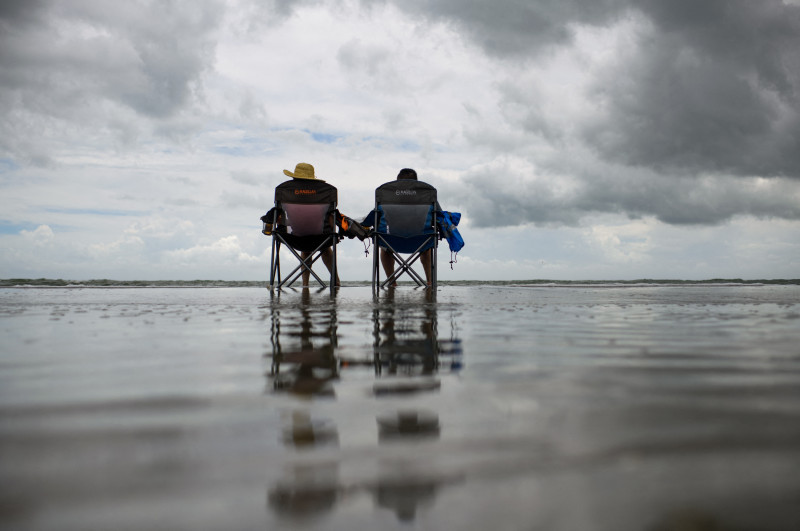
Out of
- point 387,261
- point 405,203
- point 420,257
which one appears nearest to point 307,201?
point 405,203

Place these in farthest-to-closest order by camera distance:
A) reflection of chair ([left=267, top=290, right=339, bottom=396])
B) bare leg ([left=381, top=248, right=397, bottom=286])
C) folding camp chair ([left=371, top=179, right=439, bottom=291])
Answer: bare leg ([left=381, top=248, right=397, bottom=286]), folding camp chair ([left=371, top=179, right=439, bottom=291]), reflection of chair ([left=267, top=290, right=339, bottom=396])

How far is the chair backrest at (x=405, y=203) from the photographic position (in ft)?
24.7

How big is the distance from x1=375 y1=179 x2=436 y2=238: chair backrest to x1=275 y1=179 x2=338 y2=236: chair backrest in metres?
0.79

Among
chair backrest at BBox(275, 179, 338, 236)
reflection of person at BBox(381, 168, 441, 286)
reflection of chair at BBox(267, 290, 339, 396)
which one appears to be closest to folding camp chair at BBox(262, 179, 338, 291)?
chair backrest at BBox(275, 179, 338, 236)

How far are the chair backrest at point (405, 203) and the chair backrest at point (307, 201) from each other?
2.58ft

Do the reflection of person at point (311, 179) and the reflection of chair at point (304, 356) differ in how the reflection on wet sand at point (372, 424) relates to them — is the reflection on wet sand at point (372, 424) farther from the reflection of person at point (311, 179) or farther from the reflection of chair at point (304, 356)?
the reflection of person at point (311, 179)

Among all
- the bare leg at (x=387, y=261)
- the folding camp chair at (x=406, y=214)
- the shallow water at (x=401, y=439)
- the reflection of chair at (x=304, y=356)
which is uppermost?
the folding camp chair at (x=406, y=214)

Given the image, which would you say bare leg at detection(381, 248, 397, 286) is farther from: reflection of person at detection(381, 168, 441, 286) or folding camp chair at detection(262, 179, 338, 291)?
folding camp chair at detection(262, 179, 338, 291)

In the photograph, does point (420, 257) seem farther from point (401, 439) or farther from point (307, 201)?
point (401, 439)

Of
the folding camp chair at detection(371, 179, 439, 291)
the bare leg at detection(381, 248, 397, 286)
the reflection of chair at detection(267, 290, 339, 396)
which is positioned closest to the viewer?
the reflection of chair at detection(267, 290, 339, 396)

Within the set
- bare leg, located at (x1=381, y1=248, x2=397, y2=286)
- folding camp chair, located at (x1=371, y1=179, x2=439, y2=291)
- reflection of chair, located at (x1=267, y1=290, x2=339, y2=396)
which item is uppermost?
folding camp chair, located at (x1=371, y1=179, x2=439, y2=291)

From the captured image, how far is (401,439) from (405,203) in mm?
6727

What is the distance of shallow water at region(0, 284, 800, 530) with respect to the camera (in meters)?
0.65

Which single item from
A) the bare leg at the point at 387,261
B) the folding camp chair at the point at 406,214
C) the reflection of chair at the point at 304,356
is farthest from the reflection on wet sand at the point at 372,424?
the bare leg at the point at 387,261
